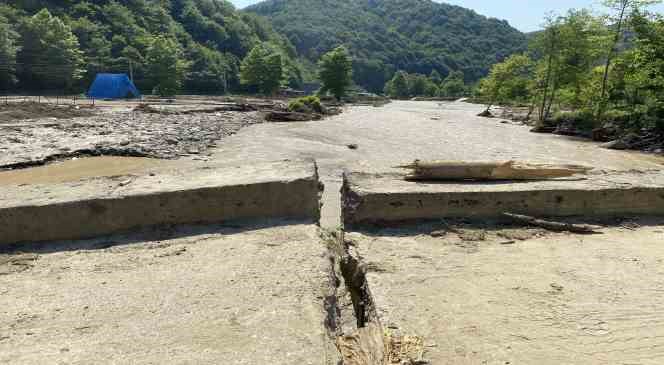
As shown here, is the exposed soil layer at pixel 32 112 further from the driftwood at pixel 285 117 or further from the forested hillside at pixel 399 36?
the forested hillside at pixel 399 36

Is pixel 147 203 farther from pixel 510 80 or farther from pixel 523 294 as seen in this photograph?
pixel 510 80

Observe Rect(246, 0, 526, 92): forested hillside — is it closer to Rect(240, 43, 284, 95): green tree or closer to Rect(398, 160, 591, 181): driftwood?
Rect(240, 43, 284, 95): green tree

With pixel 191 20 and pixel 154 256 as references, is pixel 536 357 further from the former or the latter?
pixel 191 20

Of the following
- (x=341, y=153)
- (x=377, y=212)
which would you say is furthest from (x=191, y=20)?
(x=377, y=212)

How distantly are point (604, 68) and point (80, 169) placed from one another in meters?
24.7

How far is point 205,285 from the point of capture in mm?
3240

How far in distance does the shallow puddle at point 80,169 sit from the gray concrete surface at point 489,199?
604cm

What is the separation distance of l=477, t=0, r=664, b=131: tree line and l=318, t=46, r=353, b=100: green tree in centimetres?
3134

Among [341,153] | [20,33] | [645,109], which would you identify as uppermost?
[20,33]

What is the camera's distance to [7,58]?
139 ft

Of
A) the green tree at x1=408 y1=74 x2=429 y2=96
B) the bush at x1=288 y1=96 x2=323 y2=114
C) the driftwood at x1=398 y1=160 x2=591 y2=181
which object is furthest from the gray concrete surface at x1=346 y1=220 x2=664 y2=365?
the green tree at x1=408 y1=74 x2=429 y2=96

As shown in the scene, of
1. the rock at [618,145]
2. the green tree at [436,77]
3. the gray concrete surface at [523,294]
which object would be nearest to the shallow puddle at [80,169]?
the gray concrete surface at [523,294]

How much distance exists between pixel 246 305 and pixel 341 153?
11.1 m

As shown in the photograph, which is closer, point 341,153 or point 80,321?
A: point 80,321
